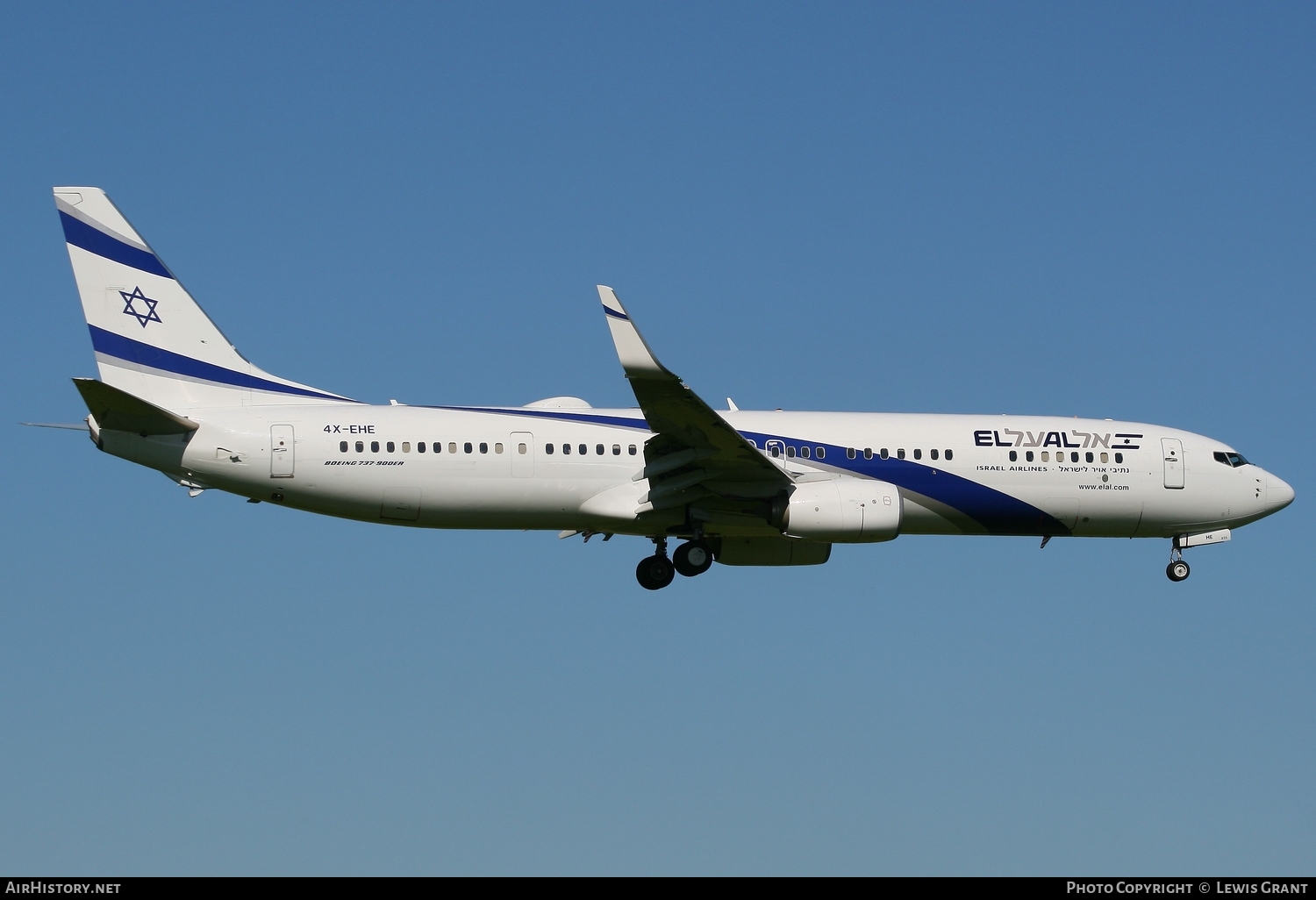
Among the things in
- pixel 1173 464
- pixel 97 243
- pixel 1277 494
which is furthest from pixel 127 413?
pixel 1277 494

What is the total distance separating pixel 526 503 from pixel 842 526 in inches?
255

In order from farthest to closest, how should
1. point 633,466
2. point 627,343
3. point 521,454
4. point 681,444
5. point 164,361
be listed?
point 633,466, point 164,361, point 521,454, point 681,444, point 627,343

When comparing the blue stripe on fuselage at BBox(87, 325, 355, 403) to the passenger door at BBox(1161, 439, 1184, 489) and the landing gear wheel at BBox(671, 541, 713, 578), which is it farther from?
the passenger door at BBox(1161, 439, 1184, 489)

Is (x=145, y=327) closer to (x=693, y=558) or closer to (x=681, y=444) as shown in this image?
(x=681, y=444)

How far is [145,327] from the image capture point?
33969mm

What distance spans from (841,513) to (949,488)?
3.44m

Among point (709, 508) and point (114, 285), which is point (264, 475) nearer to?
point (114, 285)

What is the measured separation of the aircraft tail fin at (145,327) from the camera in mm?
33625

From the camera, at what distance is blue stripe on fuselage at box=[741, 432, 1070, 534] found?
35.2m

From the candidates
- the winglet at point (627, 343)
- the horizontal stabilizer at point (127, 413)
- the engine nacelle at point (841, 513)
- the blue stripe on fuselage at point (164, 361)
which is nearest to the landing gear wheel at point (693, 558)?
the engine nacelle at point (841, 513)

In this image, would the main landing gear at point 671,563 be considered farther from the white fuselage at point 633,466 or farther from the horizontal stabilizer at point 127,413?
the horizontal stabilizer at point 127,413

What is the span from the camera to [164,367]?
33.8 meters
